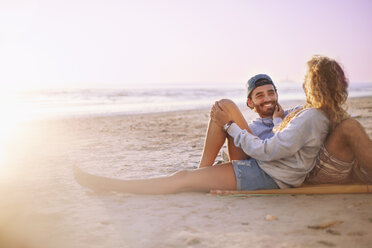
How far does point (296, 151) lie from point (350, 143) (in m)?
0.44

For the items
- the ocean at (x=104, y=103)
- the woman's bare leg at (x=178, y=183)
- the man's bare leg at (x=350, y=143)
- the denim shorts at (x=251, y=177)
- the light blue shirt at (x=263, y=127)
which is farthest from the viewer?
the ocean at (x=104, y=103)

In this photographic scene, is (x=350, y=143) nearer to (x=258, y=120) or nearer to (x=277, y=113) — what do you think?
(x=277, y=113)

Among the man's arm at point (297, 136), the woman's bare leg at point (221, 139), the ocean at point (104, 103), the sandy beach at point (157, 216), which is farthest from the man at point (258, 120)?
the ocean at point (104, 103)

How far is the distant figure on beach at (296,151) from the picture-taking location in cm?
287

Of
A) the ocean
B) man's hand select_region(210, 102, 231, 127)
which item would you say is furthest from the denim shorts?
the ocean

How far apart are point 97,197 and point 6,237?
40.5 inches

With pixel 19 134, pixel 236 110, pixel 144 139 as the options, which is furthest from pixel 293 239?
pixel 19 134

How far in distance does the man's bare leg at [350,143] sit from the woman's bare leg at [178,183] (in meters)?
0.99

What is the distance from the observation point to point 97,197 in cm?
349

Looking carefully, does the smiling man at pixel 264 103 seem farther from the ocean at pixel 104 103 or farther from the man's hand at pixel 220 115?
the ocean at pixel 104 103

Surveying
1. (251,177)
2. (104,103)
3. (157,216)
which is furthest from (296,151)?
(104,103)

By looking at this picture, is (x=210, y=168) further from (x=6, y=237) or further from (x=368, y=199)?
(x=6, y=237)

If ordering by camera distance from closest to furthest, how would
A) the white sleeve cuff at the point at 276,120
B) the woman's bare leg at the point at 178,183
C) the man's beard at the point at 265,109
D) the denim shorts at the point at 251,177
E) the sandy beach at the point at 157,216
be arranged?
the sandy beach at the point at 157,216 → the denim shorts at the point at 251,177 → the woman's bare leg at the point at 178,183 → the white sleeve cuff at the point at 276,120 → the man's beard at the point at 265,109

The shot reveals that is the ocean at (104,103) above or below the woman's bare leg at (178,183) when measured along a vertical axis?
above
